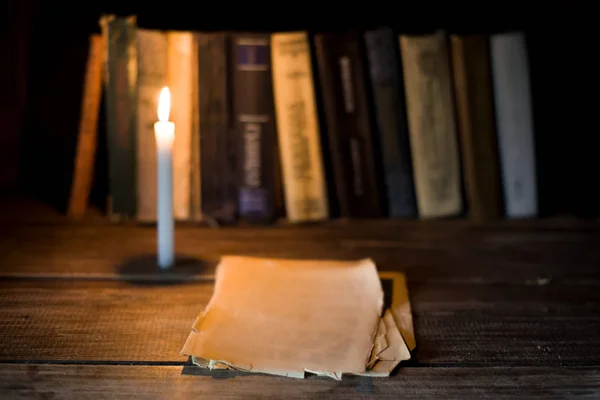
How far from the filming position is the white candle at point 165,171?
2.48 feet

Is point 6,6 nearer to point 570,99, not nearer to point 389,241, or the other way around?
point 389,241

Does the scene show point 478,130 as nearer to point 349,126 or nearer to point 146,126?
point 349,126

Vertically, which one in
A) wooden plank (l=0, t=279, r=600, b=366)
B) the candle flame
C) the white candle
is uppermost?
the candle flame

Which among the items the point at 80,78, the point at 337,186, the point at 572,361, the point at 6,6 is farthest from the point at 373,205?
the point at 6,6

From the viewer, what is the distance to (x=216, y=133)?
101 centimetres

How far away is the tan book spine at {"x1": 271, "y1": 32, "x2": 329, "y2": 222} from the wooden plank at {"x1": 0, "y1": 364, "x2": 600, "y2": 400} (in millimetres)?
481

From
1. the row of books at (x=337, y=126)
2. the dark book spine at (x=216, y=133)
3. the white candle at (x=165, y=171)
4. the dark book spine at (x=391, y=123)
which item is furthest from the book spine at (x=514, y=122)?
the white candle at (x=165, y=171)

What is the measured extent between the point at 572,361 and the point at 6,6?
44.1 inches

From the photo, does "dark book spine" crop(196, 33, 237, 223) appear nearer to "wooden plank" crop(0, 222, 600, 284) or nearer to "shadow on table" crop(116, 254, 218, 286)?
"wooden plank" crop(0, 222, 600, 284)

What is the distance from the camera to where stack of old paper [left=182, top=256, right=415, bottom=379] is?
1.85ft

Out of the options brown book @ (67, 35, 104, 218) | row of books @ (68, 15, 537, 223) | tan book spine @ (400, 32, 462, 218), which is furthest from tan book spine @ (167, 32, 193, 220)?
tan book spine @ (400, 32, 462, 218)

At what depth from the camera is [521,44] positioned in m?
1.02

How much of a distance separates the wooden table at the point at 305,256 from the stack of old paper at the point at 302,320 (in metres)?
0.02

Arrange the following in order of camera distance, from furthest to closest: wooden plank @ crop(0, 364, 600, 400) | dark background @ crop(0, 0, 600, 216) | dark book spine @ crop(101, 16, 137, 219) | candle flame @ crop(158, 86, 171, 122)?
dark background @ crop(0, 0, 600, 216) → dark book spine @ crop(101, 16, 137, 219) → candle flame @ crop(158, 86, 171, 122) → wooden plank @ crop(0, 364, 600, 400)
